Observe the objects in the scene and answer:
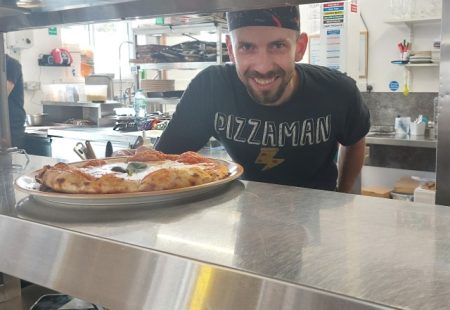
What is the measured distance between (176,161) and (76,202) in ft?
0.85

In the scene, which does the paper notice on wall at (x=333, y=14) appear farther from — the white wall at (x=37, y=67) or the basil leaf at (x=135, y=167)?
the basil leaf at (x=135, y=167)

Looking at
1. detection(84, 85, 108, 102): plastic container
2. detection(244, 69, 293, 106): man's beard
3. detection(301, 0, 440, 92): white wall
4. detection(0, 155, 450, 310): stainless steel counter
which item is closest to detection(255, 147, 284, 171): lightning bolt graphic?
detection(244, 69, 293, 106): man's beard

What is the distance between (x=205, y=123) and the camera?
1505 mm

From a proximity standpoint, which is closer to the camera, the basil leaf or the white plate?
the white plate

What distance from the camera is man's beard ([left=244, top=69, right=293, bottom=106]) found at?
1.31 meters

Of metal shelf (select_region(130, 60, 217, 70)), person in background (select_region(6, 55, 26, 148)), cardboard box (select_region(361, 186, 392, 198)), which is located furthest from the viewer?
cardboard box (select_region(361, 186, 392, 198))

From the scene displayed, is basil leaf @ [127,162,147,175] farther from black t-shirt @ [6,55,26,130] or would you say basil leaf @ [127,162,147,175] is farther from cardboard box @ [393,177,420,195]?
cardboard box @ [393,177,420,195]

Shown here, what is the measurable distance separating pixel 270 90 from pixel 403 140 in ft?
8.70

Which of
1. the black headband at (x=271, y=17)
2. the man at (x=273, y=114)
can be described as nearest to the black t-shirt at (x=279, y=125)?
the man at (x=273, y=114)

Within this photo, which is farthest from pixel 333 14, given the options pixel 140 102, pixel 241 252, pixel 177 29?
pixel 241 252

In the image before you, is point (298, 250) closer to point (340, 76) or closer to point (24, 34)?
point (340, 76)

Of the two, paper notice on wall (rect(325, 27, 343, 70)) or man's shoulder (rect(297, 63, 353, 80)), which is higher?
paper notice on wall (rect(325, 27, 343, 70))

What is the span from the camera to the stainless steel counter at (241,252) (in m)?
0.45

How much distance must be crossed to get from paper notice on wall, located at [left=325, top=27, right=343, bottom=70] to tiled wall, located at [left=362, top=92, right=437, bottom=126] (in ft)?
2.65
